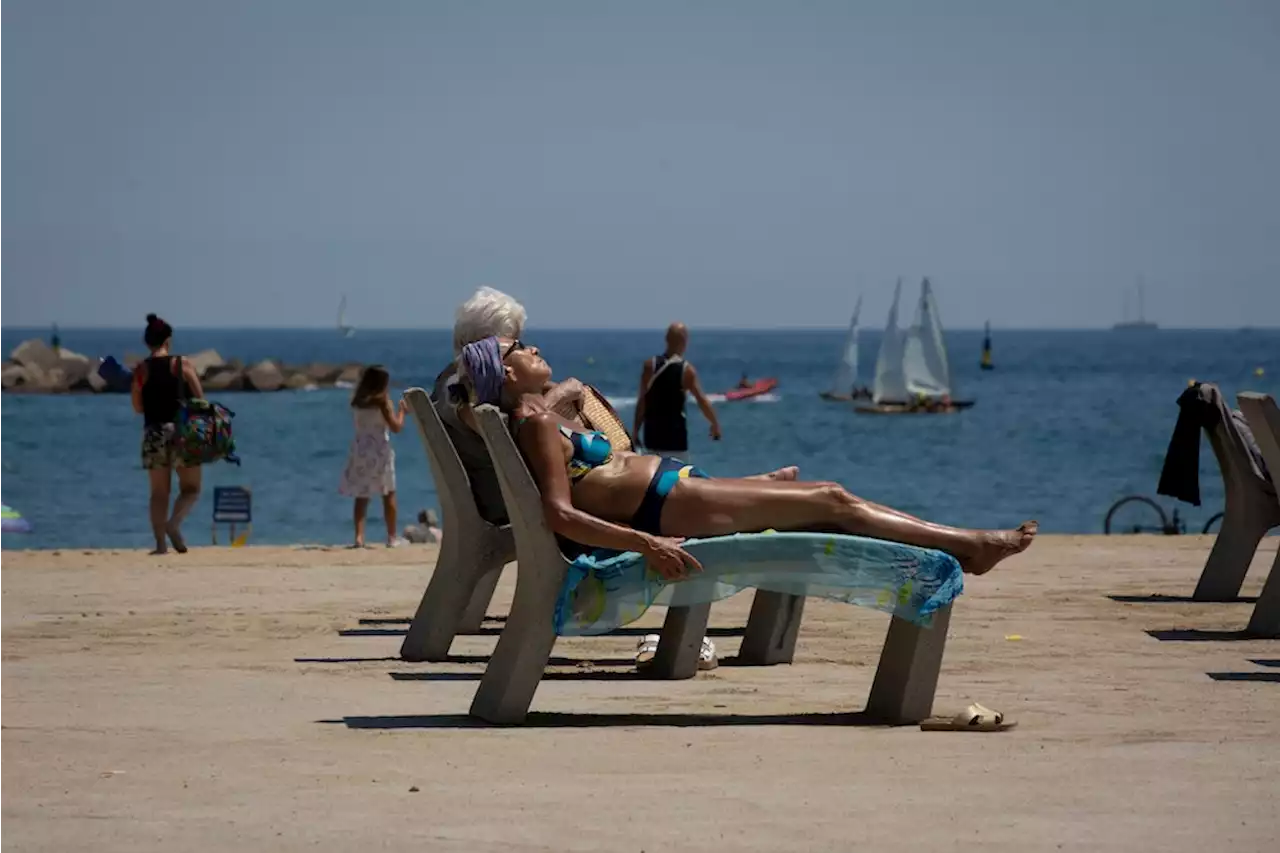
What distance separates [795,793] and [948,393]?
257 feet

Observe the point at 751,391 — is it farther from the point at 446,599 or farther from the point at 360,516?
the point at 446,599

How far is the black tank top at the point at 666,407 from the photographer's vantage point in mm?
14219

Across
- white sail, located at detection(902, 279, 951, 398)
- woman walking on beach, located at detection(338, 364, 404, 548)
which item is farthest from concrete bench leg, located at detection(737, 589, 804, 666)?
white sail, located at detection(902, 279, 951, 398)

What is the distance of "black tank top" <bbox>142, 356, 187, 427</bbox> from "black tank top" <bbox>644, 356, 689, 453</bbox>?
9.94 ft

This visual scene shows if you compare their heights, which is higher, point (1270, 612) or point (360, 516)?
point (1270, 612)

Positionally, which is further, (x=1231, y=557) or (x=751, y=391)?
(x=751, y=391)

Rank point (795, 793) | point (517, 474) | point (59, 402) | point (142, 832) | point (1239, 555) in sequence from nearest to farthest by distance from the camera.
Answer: point (142, 832) → point (795, 793) → point (517, 474) → point (1239, 555) → point (59, 402)

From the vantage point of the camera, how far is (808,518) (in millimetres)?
6789

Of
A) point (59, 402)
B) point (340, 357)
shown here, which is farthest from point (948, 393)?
point (340, 357)

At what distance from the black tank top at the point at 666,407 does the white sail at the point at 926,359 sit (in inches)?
2594

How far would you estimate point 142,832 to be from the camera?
5082 mm

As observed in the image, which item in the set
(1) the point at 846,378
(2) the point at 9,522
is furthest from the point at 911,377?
(2) the point at 9,522

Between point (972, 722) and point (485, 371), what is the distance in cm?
188

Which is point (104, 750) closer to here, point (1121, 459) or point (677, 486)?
point (677, 486)
